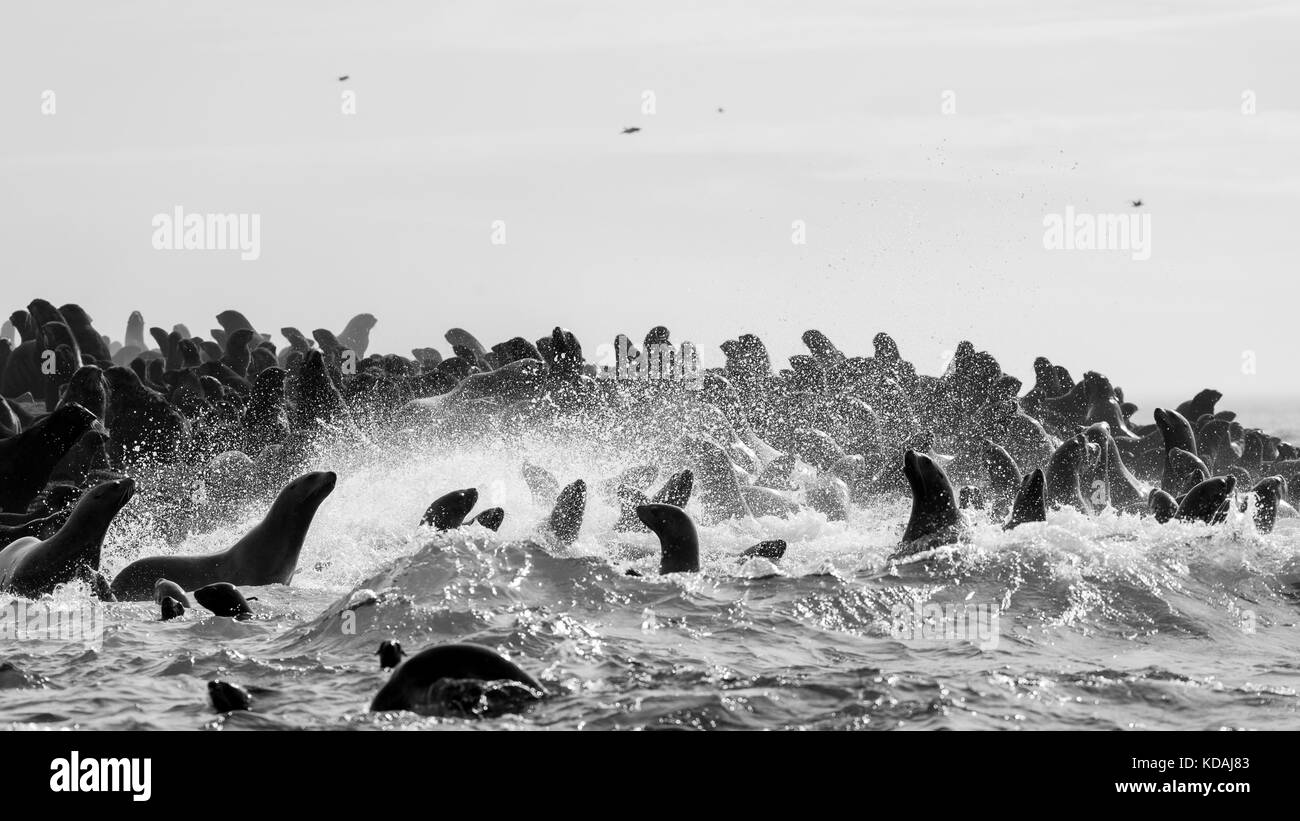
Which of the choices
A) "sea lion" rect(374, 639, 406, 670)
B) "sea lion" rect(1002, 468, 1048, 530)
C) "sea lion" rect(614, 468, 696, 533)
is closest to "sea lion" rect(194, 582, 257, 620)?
"sea lion" rect(374, 639, 406, 670)

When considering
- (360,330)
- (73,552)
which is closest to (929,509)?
(73,552)

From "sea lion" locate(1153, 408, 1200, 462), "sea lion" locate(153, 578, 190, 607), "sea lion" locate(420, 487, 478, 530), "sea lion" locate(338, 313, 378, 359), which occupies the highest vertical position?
"sea lion" locate(338, 313, 378, 359)

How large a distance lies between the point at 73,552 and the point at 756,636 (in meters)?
6.28

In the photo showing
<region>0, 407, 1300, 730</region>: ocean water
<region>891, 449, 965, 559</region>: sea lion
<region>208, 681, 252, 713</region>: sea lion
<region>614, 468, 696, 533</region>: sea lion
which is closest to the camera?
<region>208, 681, 252, 713</region>: sea lion

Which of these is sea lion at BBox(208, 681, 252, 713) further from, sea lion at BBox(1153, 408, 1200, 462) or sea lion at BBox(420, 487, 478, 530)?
sea lion at BBox(1153, 408, 1200, 462)

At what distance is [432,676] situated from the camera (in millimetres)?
8539

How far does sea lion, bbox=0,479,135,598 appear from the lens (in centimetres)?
1370

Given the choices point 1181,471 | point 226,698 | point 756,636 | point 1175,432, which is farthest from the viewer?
point 1175,432

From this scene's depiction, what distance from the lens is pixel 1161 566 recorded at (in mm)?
14750

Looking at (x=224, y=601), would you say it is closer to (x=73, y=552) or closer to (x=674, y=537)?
(x=73, y=552)

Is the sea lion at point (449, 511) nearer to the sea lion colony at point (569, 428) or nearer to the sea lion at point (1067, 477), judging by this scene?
the sea lion colony at point (569, 428)

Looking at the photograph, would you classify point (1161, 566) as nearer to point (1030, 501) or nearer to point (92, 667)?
point (1030, 501)

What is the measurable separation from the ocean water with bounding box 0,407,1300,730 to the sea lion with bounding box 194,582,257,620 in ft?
0.54
